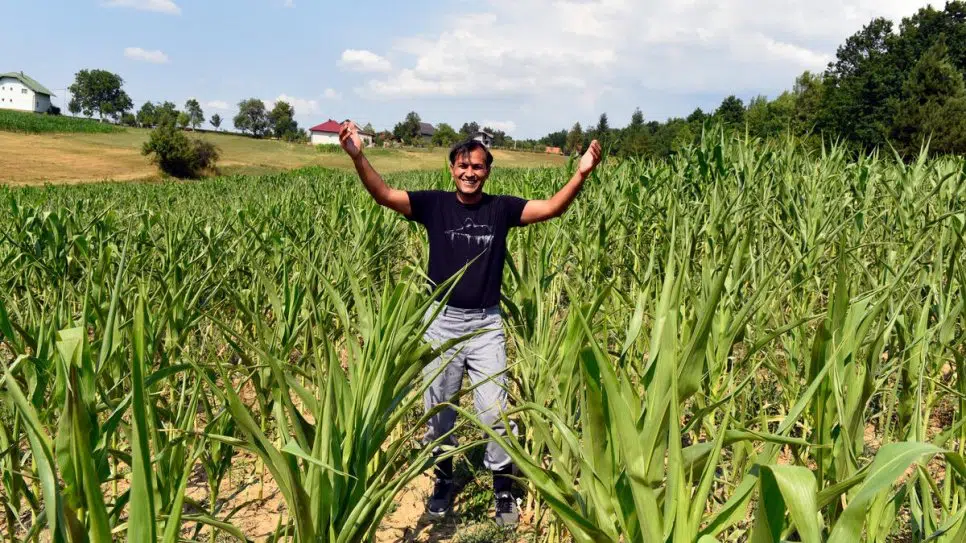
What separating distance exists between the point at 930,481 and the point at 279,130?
296 feet

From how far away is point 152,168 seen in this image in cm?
3631

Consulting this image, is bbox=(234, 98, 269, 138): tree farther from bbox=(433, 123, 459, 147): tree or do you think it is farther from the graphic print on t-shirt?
the graphic print on t-shirt

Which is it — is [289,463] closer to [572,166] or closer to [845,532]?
[845,532]

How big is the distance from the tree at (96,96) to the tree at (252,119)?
17.4 meters

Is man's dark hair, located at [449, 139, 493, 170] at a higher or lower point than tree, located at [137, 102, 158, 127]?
lower

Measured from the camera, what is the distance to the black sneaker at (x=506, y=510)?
221 cm

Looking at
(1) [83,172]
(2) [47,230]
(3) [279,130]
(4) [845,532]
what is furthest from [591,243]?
(3) [279,130]

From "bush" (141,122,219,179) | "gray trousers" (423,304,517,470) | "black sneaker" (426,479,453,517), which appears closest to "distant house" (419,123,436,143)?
"bush" (141,122,219,179)

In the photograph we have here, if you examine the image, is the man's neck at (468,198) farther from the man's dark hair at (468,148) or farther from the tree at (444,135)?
the tree at (444,135)

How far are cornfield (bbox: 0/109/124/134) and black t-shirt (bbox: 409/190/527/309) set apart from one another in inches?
2175

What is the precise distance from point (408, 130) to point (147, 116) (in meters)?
34.1

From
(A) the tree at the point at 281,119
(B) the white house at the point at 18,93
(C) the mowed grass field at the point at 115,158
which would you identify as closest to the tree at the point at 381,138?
(C) the mowed grass field at the point at 115,158

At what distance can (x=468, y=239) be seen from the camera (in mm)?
2459

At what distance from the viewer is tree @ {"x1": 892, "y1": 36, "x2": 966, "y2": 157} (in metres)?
28.0
